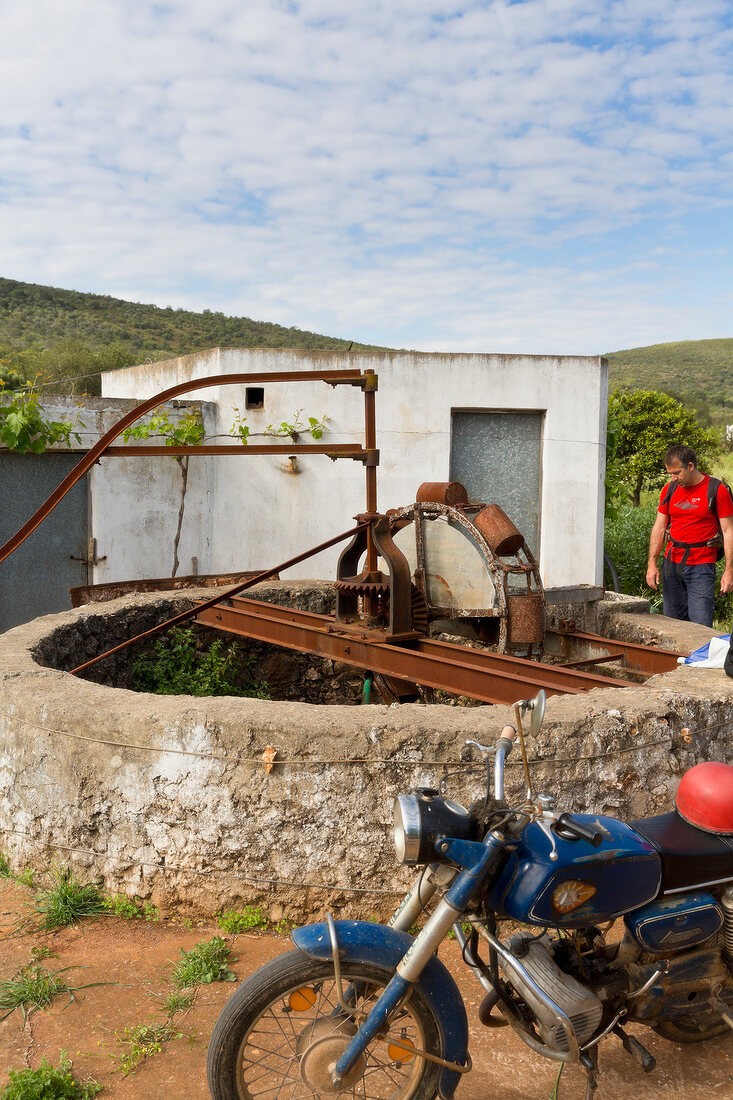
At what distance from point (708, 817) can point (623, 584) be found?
8699mm

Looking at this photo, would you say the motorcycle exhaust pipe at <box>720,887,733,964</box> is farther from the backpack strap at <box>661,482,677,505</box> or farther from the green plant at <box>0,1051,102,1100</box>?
the backpack strap at <box>661,482,677,505</box>

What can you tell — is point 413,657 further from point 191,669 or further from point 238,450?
point 191,669

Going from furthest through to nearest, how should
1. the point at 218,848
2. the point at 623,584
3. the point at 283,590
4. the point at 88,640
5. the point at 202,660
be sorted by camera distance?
1. the point at 623,584
2. the point at 283,590
3. the point at 202,660
4. the point at 88,640
5. the point at 218,848

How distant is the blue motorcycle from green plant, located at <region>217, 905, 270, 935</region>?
86 cm

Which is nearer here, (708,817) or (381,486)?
(708,817)

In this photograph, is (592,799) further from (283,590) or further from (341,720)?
(283,590)

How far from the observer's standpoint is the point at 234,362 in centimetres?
873

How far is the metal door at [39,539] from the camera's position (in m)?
8.12

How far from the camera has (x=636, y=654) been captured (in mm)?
4844

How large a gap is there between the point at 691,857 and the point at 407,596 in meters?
2.61

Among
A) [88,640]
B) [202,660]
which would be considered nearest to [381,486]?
[202,660]

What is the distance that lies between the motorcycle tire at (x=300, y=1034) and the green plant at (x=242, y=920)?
35.3 inches

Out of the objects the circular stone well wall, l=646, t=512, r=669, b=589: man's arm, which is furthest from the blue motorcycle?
l=646, t=512, r=669, b=589: man's arm

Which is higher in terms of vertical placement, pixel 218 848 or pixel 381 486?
pixel 381 486
